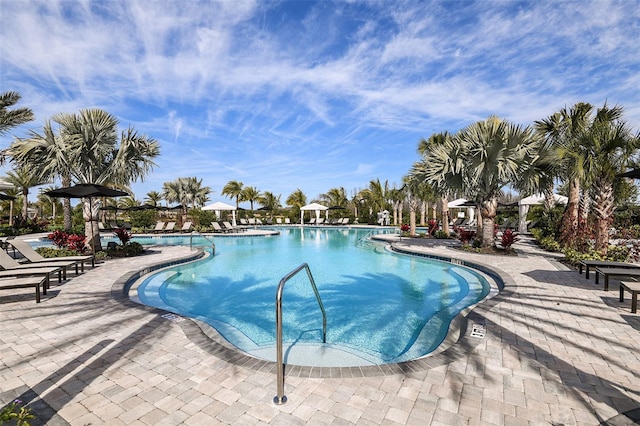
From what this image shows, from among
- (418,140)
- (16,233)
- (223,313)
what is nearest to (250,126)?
(418,140)

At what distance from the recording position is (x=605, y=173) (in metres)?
9.20

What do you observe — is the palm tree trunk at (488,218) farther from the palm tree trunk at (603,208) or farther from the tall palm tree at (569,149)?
the palm tree trunk at (603,208)

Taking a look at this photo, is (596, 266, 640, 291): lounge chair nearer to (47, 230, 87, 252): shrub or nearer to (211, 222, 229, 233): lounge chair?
(47, 230, 87, 252): shrub

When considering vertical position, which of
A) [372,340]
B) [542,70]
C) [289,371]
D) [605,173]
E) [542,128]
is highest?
[542,70]

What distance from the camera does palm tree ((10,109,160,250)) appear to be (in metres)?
10.5

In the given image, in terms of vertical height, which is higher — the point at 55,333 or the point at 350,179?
the point at 350,179

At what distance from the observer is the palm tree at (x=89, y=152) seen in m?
10.5

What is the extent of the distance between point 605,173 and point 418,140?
36.7 ft

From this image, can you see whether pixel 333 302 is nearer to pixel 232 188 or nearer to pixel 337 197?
pixel 337 197

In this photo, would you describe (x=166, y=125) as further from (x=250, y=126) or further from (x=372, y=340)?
(x=372, y=340)

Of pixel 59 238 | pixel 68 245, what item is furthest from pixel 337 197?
pixel 59 238

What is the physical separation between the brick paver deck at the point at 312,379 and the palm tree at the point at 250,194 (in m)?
36.1

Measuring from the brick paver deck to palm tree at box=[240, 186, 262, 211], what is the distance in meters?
36.1

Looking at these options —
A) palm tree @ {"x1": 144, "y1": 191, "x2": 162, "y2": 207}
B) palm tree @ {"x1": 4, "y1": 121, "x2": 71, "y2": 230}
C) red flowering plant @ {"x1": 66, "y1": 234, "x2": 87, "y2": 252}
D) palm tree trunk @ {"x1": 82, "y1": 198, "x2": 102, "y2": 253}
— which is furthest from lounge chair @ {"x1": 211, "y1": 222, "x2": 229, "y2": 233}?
palm tree @ {"x1": 144, "y1": 191, "x2": 162, "y2": 207}
